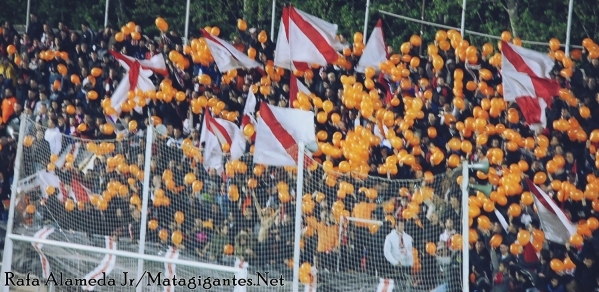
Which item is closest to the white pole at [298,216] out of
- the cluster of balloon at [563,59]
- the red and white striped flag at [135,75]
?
the cluster of balloon at [563,59]

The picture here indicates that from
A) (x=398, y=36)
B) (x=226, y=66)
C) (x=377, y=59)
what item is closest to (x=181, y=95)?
(x=226, y=66)

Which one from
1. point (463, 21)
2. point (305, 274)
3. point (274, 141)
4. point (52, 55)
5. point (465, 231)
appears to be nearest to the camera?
point (465, 231)

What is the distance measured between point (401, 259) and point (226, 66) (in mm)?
4371

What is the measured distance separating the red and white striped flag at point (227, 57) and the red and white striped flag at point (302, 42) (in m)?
0.56

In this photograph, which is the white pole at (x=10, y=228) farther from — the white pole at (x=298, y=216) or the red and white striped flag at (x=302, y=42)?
the red and white striped flag at (x=302, y=42)

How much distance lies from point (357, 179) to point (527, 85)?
2630mm

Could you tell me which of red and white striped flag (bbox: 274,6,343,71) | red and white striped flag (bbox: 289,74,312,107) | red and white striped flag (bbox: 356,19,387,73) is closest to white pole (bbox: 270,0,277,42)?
Result: red and white striped flag (bbox: 274,6,343,71)

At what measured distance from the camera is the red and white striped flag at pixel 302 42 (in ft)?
43.9

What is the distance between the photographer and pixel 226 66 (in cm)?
1398

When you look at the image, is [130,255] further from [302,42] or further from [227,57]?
[227,57]

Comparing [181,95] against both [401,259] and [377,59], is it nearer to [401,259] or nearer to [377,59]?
[377,59]

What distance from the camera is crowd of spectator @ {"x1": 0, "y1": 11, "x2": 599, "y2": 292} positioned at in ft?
36.3

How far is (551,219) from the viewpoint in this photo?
11.7 meters

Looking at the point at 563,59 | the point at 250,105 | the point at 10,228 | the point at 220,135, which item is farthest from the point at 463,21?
the point at 10,228
